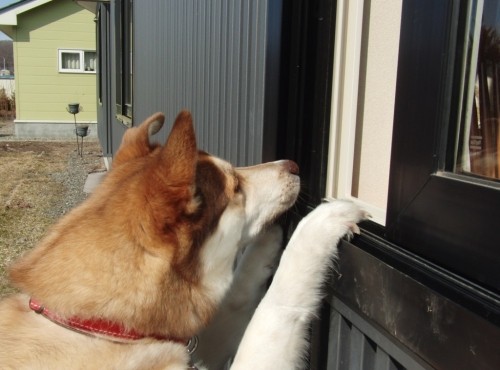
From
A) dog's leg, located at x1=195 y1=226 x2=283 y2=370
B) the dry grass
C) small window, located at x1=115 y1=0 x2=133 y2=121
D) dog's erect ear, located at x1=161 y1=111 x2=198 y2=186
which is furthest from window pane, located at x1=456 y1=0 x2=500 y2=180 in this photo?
small window, located at x1=115 y1=0 x2=133 y2=121

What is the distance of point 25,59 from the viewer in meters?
22.0

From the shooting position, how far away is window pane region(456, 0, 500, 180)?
58.5 inches

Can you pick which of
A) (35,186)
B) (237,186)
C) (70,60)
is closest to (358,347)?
(237,186)

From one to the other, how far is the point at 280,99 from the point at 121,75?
29.9 ft

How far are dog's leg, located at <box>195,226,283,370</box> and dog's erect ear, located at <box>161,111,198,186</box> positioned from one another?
0.75 m

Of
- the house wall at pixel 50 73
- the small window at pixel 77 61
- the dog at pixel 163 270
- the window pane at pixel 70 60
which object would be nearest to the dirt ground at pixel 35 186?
the house wall at pixel 50 73

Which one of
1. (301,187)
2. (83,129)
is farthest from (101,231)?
(83,129)

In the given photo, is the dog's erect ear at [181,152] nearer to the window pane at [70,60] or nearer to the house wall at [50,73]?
the house wall at [50,73]

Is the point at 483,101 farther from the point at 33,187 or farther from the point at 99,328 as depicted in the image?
the point at 33,187

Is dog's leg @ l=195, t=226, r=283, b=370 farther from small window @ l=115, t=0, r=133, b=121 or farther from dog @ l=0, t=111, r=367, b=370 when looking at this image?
small window @ l=115, t=0, r=133, b=121

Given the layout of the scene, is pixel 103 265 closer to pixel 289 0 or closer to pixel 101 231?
pixel 101 231

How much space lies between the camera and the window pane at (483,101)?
1486 mm

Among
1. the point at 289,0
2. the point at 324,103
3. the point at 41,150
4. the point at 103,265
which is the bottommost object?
the point at 41,150

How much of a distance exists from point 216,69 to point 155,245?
1853 mm
